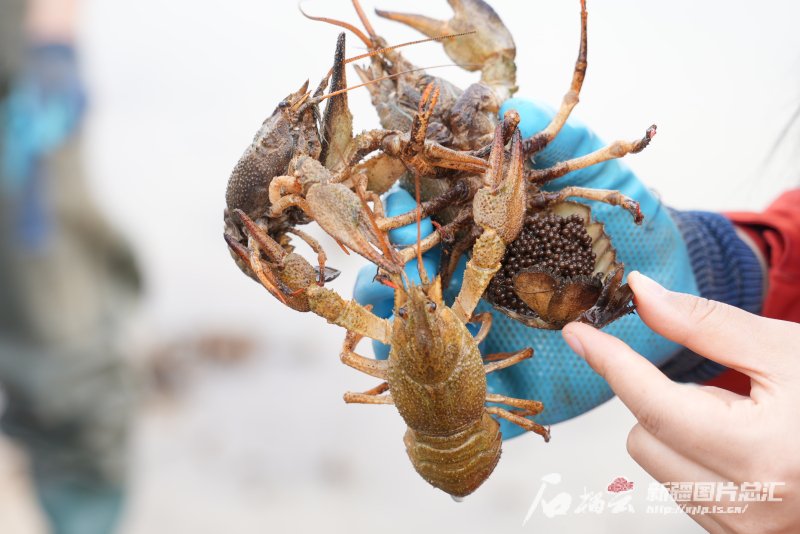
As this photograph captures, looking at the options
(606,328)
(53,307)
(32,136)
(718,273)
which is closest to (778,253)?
(718,273)

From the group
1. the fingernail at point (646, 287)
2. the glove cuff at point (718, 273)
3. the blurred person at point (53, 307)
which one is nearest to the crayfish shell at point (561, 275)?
the fingernail at point (646, 287)

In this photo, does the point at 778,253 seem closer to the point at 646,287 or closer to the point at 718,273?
the point at 718,273

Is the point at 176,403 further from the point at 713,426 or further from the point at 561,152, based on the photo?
the point at 713,426

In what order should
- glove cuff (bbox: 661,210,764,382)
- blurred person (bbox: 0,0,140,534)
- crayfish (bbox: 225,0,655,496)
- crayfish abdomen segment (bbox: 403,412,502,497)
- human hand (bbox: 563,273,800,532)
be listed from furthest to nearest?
blurred person (bbox: 0,0,140,534) < glove cuff (bbox: 661,210,764,382) < crayfish abdomen segment (bbox: 403,412,502,497) < crayfish (bbox: 225,0,655,496) < human hand (bbox: 563,273,800,532)

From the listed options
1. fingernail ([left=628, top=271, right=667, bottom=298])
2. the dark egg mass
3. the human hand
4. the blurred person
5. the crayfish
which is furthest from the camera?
the blurred person

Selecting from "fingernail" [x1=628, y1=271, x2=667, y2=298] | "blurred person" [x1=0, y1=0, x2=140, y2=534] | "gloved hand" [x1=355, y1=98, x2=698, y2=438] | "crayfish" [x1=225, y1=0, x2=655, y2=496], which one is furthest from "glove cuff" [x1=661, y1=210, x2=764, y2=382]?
"blurred person" [x1=0, y1=0, x2=140, y2=534]

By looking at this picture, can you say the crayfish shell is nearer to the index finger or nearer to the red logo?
the index finger

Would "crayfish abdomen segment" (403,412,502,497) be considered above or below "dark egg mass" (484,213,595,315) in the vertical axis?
below
